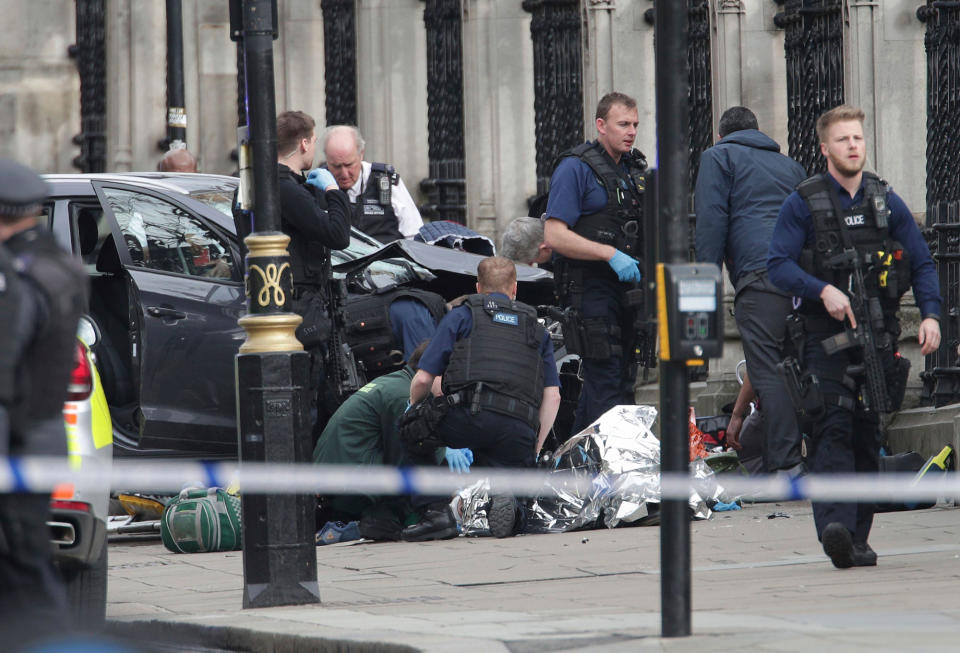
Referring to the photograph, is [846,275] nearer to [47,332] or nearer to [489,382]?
[489,382]

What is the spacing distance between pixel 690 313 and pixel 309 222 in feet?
13.0

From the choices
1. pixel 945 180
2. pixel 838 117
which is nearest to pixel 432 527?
pixel 838 117

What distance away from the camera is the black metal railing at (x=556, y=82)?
18.0 m

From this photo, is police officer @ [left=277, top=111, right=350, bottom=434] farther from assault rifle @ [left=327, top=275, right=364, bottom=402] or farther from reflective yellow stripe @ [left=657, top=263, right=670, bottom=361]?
reflective yellow stripe @ [left=657, top=263, right=670, bottom=361]

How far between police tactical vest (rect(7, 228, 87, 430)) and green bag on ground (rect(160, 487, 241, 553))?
15.5 ft

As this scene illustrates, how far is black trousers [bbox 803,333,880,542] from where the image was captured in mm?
8328

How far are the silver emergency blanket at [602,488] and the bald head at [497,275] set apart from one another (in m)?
0.92

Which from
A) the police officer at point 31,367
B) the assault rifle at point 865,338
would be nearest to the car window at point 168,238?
the assault rifle at point 865,338

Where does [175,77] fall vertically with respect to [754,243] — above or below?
above

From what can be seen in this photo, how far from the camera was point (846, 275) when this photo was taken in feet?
27.8

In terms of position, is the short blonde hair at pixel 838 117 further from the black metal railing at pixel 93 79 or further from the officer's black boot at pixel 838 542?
the black metal railing at pixel 93 79

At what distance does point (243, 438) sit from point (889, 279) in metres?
2.93

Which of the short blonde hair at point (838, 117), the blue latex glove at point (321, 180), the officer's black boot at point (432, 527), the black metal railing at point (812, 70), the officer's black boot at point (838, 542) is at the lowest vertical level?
the officer's black boot at point (432, 527)

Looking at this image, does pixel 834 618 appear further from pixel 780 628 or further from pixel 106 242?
pixel 106 242
